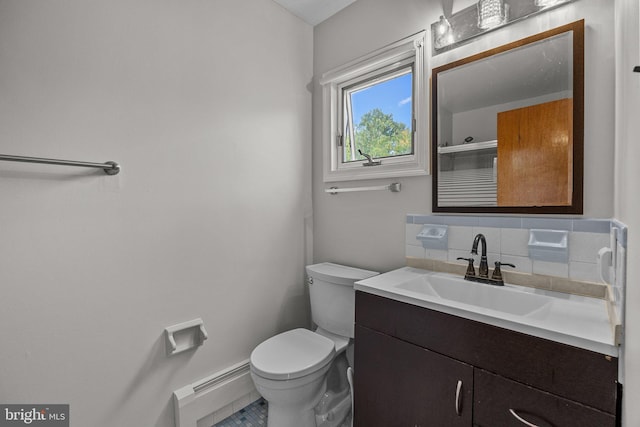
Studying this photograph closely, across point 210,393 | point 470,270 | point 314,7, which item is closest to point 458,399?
point 470,270

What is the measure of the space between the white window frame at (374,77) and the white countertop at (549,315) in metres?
0.71

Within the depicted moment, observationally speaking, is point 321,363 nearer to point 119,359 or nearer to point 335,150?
point 119,359

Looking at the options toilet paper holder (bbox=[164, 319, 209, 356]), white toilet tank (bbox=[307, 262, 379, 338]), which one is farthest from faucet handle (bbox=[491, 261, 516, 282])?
toilet paper holder (bbox=[164, 319, 209, 356])

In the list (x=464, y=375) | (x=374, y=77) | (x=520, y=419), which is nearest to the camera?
(x=520, y=419)

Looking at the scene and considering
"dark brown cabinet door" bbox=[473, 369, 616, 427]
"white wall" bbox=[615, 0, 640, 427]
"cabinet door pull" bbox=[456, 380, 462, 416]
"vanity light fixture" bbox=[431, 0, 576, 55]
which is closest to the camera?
"white wall" bbox=[615, 0, 640, 427]

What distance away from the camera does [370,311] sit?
1237 mm

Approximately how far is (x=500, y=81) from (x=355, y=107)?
0.96 meters

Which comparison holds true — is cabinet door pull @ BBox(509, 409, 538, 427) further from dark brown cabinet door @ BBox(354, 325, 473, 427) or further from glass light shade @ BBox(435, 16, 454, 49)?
glass light shade @ BBox(435, 16, 454, 49)

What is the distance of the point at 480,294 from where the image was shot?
1241mm

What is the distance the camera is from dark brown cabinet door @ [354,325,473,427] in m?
0.97

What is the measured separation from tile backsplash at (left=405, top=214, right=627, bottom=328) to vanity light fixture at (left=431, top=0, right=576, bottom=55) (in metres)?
0.88

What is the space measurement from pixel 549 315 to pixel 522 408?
0.32 m

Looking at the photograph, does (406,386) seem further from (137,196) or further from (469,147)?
(137,196)

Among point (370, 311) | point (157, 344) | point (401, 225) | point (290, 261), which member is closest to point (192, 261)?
point (157, 344)
